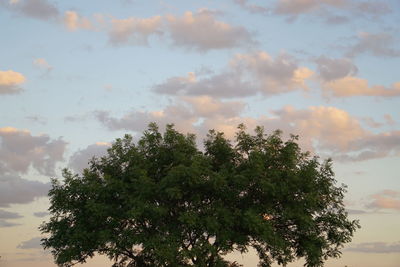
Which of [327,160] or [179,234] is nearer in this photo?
[179,234]

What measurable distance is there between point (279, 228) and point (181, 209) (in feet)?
24.9

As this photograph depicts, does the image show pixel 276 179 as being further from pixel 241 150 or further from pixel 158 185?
pixel 158 185

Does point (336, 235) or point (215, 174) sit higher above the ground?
point (215, 174)

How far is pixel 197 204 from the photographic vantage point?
149ft

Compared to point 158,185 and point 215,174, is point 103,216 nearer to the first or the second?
point 158,185

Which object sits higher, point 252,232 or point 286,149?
point 286,149

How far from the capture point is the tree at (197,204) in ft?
144

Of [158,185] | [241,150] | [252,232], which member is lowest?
[252,232]

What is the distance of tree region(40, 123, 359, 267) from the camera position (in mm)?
43750

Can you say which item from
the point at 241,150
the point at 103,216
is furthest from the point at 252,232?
the point at 103,216

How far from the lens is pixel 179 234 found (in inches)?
1751

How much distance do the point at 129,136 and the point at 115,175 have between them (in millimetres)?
3348

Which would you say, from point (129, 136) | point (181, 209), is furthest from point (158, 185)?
point (129, 136)

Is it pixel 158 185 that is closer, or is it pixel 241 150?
pixel 158 185
